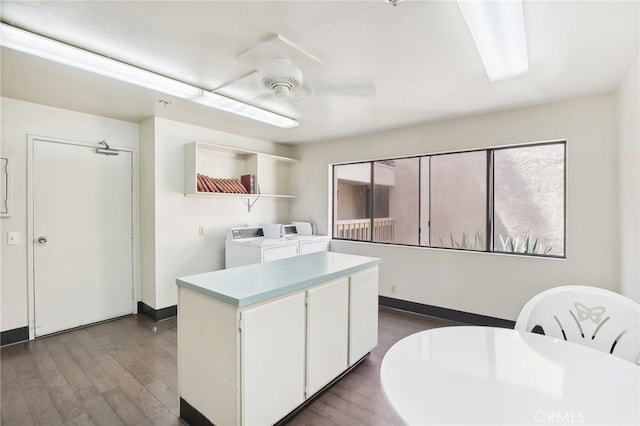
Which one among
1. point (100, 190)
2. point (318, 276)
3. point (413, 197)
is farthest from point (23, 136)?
point (413, 197)

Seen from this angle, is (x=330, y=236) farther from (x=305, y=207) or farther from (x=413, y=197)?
(x=413, y=197)

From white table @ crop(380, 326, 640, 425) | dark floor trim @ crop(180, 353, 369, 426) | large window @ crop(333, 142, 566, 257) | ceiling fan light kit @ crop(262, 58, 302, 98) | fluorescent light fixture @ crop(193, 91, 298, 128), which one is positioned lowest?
dark floor trim @ crop(180, 353, 369, 426)

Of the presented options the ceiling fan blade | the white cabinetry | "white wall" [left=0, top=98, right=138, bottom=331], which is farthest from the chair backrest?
"white wall" [left=0, top=98, right=138, bottom=331]

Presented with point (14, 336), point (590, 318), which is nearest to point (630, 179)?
point (590, 318)

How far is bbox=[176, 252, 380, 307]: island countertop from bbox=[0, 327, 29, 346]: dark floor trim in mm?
2451

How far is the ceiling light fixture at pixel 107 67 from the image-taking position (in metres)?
1.88

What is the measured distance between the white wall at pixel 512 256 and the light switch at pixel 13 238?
3.81 m

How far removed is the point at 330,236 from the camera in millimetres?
4863

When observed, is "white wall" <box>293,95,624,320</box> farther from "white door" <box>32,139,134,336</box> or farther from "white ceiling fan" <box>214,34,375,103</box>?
"white door" <box>32,139,134,336</box>

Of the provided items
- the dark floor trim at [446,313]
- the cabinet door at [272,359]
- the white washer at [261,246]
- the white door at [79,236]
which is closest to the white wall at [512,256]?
the dark floor trim at [446,313]

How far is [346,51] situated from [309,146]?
Result: 3.07 metres

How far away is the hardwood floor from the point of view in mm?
1971

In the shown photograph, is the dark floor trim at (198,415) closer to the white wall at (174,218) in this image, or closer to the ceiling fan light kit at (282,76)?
the white wall at (174,218)

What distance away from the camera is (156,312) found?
11.7 feet
